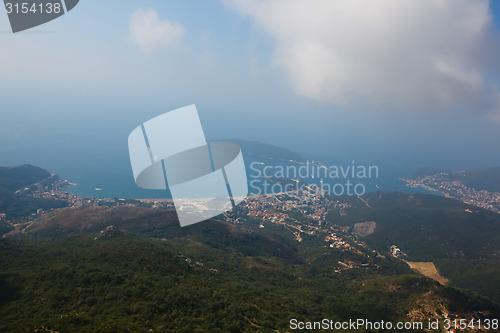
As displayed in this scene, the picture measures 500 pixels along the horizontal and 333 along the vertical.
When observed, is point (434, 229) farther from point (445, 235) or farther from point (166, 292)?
point (166, 292)

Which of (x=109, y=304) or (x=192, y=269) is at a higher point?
(x=109, y=304)

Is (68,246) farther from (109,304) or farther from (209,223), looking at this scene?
(209,223)

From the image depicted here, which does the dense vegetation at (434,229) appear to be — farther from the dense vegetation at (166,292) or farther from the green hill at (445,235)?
the dense vegetation at (166,292)

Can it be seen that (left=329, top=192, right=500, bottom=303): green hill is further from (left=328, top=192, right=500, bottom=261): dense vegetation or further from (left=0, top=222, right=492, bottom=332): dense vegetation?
(left=0, top=222, right=492, bottom=332): dense vegetation

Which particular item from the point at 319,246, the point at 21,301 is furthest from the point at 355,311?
the point at 319,246

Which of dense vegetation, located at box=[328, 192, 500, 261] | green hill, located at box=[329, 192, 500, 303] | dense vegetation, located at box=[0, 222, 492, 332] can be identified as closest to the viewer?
dense vegetation, located at box=[0, 222, 492, 332]

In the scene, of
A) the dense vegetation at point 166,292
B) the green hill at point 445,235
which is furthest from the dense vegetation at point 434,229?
the dense vegetation at point 166,292

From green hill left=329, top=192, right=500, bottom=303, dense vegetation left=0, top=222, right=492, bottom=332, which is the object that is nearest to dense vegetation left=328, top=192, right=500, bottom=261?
green hill left=329, top=192, right=500, bottom=303

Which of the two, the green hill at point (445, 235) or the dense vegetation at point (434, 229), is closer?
the green hill at point (445, 235)

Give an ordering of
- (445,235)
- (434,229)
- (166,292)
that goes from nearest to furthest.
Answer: (166,292) < (445,235) < (434,229)

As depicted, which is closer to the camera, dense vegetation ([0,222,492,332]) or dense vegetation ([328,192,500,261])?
dense vegetation ([0,222,492,332])

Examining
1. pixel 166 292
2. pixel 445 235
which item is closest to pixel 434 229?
pixel 445 235
